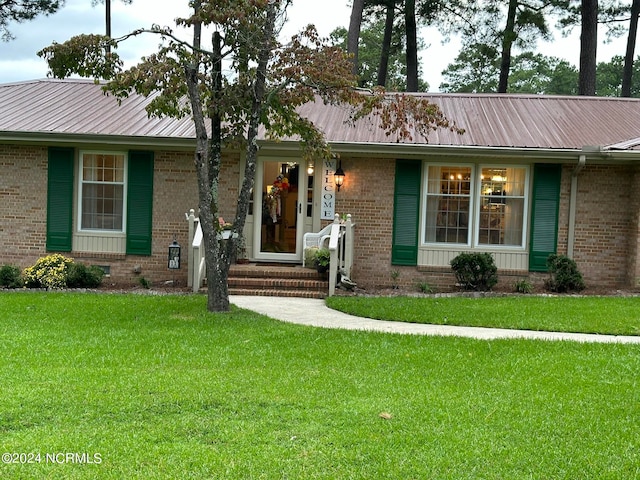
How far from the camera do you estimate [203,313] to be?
869 cm

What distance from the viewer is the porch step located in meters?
11.1

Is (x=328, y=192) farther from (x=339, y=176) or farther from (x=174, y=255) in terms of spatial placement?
(x=174, y=255)

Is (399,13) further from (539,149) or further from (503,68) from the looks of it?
A: (539,149)

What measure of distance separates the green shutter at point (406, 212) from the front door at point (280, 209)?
5.55 feet

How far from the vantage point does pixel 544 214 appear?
12.2 metres

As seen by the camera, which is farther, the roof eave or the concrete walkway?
the roof eave

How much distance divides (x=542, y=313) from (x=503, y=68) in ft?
53.9

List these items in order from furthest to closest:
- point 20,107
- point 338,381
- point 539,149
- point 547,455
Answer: point 20,107 → point 539,149 → point 338,381 → point 547,455

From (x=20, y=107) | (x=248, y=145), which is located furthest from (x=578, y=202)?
(x=20, y=107)

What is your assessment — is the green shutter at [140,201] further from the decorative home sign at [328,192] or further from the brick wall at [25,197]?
the decorative home sign at [328,192]

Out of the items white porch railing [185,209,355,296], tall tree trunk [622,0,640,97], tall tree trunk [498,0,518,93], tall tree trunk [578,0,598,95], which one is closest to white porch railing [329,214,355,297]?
white porch railing [185,209,355,296]

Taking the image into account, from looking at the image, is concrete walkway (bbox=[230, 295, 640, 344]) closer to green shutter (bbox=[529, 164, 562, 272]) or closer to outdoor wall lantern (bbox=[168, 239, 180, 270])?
outdoor wall lantern (bbox=[168, 239, 180, 270])

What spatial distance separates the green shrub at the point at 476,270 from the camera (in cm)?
1162

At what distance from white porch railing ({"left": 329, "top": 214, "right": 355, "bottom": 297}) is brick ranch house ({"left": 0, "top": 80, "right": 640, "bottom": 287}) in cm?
61
